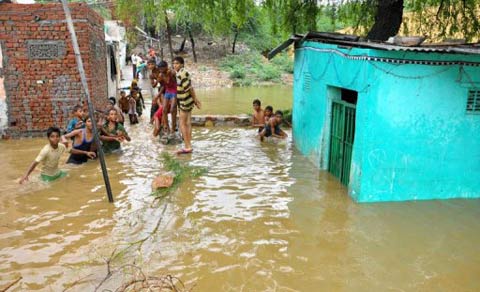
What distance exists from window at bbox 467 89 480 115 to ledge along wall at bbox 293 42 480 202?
37mm

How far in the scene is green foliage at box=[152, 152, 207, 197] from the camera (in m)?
6.78

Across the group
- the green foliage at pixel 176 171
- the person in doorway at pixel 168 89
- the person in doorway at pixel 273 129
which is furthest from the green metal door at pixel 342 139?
the person in doorway at pixel 168 89

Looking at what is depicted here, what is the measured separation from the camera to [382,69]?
6.18 m

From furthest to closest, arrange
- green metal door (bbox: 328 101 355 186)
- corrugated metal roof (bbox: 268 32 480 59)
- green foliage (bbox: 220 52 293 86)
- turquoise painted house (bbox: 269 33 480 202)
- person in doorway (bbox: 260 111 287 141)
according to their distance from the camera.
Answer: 1. green foliage (bbox: 220 52 293 86)
2. person in doorway (bbox: 260 111 287 141)
3. green metal door (bbox: 328 101 355 186)
4. turquoise painted house (bbox: 269 33 480 202)
5. corrugated metal roof (bbox: 268 32 480 59)

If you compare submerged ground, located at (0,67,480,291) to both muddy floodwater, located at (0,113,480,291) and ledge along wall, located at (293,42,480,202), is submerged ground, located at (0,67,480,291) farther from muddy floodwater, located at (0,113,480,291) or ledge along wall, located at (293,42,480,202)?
ledge along wall, located at (293,42,480,202)

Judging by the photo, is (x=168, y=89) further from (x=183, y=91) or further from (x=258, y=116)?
(x=258, y=116)

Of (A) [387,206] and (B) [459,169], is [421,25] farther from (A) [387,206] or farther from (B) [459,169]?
(A) [387,206]

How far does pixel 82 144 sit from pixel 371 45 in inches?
217

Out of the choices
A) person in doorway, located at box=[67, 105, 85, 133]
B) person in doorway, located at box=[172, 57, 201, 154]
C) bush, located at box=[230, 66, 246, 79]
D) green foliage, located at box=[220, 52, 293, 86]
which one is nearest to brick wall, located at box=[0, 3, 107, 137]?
person in doorway, located at box=[67, 105, 85, 133]

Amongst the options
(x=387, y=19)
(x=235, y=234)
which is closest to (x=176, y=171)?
(x=235, y=234)

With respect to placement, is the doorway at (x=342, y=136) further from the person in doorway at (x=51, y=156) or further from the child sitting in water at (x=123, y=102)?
the child sitting in water at (x=123, y=102)

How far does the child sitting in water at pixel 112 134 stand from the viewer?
29.3 ft

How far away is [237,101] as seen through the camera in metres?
21.8

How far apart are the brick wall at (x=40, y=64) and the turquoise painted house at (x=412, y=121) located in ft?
21.2
